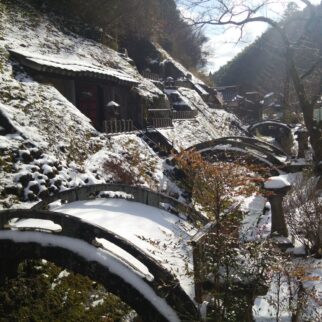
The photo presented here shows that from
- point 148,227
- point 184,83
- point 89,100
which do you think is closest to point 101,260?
point 148,227

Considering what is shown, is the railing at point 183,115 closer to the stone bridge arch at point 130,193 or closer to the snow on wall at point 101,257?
the stone bridge arch at point 130,193

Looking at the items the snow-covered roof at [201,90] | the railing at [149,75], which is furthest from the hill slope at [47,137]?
the snow-covered roof at [201,90]

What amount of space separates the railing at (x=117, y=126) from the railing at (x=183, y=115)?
717 centimetres

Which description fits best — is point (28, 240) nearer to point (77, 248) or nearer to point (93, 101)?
point (77, 248)

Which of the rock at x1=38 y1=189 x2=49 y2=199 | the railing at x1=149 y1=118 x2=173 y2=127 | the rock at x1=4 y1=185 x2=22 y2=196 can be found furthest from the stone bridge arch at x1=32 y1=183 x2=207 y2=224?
the railing at x1=149 y1=118 x2=173 y2=127

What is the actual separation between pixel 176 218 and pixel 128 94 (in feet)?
38.6

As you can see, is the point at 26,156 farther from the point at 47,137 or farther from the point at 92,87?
the point at 92,87

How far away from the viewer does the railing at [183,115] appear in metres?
25.0

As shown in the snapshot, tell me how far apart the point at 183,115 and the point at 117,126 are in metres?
9.67

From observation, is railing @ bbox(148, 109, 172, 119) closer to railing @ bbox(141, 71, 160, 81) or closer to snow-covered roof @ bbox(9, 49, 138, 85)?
snow-covered roof @ bbox(9, 49, 138, 85)

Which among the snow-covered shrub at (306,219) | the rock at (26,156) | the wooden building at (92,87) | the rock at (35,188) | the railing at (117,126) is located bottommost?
the snow-covered shrub at (306,219)

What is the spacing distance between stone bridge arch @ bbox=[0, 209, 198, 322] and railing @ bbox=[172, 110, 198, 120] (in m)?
19.6

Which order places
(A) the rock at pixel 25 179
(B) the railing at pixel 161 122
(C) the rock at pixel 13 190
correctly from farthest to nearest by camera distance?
1. (B) the railing at pixel 161 122
2. (A) the rock at pixel 25 179
3. (C) the rock at pixel 13 190

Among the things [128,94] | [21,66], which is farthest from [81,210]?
[128,94]
